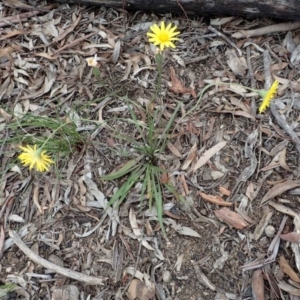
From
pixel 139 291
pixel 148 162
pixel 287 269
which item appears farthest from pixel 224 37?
pixel 139 291

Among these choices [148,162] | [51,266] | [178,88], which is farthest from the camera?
[178,88]

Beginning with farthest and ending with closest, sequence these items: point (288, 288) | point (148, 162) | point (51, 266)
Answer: point (148, 162)
point (51, 266)
point (288, 288)

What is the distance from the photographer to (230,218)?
1896 mm

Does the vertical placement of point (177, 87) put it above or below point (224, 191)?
above

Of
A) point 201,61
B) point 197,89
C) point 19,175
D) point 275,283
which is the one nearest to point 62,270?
point 19,175

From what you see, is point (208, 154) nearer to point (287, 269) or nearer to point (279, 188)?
point (279, 188)

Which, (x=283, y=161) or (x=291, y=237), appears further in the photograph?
(x=283, y=161)

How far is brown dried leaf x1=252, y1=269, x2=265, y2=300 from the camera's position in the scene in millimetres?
1767

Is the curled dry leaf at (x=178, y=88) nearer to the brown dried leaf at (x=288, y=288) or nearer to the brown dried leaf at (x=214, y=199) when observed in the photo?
the brown dried leaf at (x=214, y=199)

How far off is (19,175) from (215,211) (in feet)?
2.78

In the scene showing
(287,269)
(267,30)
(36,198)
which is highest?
(267,30)

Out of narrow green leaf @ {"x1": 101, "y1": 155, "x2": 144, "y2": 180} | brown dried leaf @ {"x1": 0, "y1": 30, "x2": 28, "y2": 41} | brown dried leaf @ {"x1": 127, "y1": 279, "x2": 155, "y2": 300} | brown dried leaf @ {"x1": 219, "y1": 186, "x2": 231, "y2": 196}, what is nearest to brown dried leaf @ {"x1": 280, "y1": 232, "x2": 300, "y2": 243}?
brown dried leaf @ {"x1": 219, "y1": 186, "x2": 231, "y2": 196}

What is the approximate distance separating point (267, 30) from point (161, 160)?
81cm

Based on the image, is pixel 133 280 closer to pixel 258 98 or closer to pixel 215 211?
pixel 215 211
